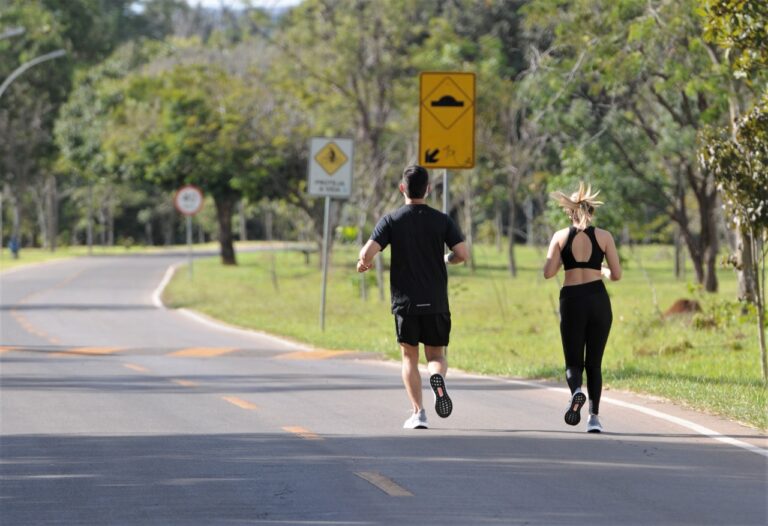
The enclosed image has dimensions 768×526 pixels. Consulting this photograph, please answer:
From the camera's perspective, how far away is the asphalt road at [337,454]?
8166 millimetres

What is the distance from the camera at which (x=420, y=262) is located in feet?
37.2

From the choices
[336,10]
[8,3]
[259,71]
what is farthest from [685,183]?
[8,3]

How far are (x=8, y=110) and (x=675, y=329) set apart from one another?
6042 cm

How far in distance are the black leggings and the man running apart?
862 mm

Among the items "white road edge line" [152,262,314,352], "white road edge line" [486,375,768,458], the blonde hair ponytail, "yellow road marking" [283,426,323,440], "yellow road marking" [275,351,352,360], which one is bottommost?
"white road edge line" [152,262,314,352]

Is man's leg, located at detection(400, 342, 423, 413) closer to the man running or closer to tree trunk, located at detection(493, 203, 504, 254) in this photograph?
the man running

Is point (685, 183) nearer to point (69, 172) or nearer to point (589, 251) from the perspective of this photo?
point (589, 251)

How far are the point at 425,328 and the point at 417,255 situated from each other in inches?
21.4

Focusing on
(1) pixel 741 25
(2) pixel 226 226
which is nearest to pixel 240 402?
(1) pixel 741 25

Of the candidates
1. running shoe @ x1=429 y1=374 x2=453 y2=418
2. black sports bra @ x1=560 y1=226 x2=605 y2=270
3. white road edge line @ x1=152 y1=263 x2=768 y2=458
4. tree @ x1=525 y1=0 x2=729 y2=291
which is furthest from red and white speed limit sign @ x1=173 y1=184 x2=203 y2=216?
black sports bra @ x1=560 y1=226 x2=605 y2=270

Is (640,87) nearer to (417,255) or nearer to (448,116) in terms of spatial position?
(448,116)

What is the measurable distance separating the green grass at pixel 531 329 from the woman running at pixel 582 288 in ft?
4.89

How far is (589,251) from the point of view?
445 inches

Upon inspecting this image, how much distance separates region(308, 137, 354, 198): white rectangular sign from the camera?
25250 mm
